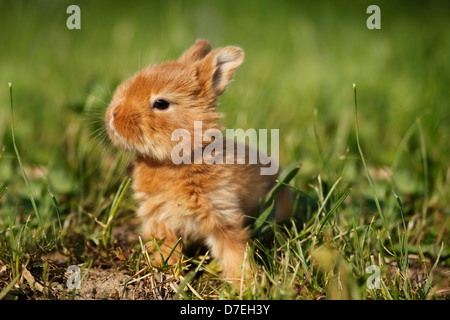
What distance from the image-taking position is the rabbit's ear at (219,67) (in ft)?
7.43

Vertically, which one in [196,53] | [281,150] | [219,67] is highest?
[196,53]

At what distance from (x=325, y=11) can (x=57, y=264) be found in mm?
6313

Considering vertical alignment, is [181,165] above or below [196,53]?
below

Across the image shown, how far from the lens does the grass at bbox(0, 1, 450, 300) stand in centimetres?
213

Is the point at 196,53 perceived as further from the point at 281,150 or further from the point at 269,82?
the point at 269,82

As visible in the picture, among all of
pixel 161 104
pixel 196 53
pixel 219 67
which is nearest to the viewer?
pixel 161 104

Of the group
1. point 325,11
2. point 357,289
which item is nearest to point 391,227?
point 357,289

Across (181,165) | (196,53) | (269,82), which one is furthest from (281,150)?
(181,165)

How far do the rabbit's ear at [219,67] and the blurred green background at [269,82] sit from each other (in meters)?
0.43

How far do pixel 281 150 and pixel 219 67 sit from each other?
1399 millimetres

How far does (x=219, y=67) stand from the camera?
2.34 metres

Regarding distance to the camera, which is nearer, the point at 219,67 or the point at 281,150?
the point at 219,67

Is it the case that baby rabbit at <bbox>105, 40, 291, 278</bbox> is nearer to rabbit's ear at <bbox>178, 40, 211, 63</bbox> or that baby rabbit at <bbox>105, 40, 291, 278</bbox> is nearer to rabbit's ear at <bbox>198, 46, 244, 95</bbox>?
rabbit's ear at <bbox>198, 46, 244, 95</bbox>
